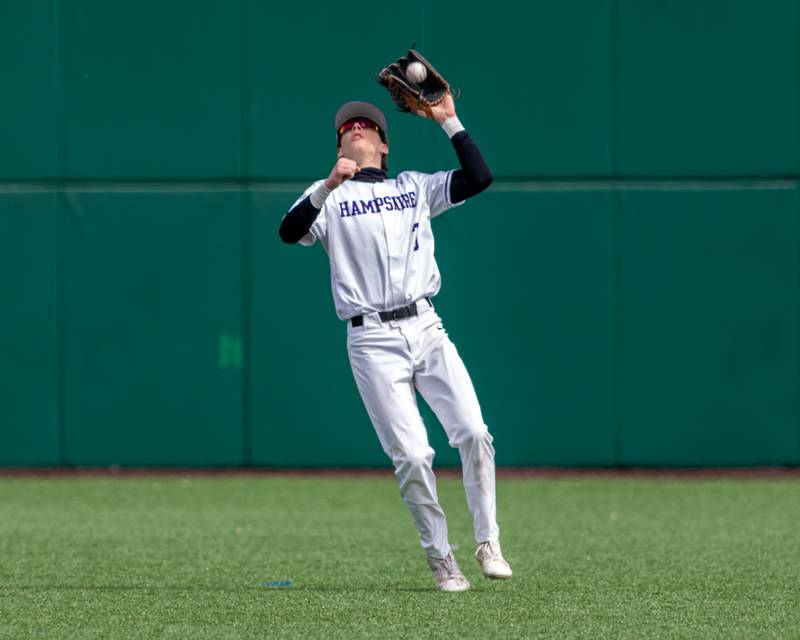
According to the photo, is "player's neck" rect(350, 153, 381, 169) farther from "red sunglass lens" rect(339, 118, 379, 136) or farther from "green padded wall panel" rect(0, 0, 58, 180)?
"green padded wall panel" rect(0, 0, 58, 180)

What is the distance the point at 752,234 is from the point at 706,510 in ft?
8.92

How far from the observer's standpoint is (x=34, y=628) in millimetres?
5391

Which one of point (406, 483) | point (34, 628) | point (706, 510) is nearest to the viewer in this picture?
point (34, 628)

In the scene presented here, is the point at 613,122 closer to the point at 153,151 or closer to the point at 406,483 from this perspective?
the point at 153,151

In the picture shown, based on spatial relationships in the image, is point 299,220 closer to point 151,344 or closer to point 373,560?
point 373,560

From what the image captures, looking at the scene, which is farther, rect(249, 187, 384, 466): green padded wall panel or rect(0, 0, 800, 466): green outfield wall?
rect(249, 187, 384, 466): green padded wall panel

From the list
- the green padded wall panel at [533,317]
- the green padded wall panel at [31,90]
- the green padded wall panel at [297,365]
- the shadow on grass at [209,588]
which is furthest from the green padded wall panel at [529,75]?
the shadow on grass at [209,588]

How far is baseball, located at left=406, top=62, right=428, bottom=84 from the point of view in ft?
20.8

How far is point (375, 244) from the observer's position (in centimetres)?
632

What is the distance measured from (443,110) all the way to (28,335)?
6.27 m

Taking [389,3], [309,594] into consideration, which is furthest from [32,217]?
[309,594]

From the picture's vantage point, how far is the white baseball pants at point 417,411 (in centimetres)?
620

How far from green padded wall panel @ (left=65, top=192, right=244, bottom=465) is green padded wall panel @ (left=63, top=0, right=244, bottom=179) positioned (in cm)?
42

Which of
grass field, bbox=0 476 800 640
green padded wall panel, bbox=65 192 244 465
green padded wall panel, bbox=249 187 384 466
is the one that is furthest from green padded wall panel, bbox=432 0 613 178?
grass field, bbox=0 476 800 640
